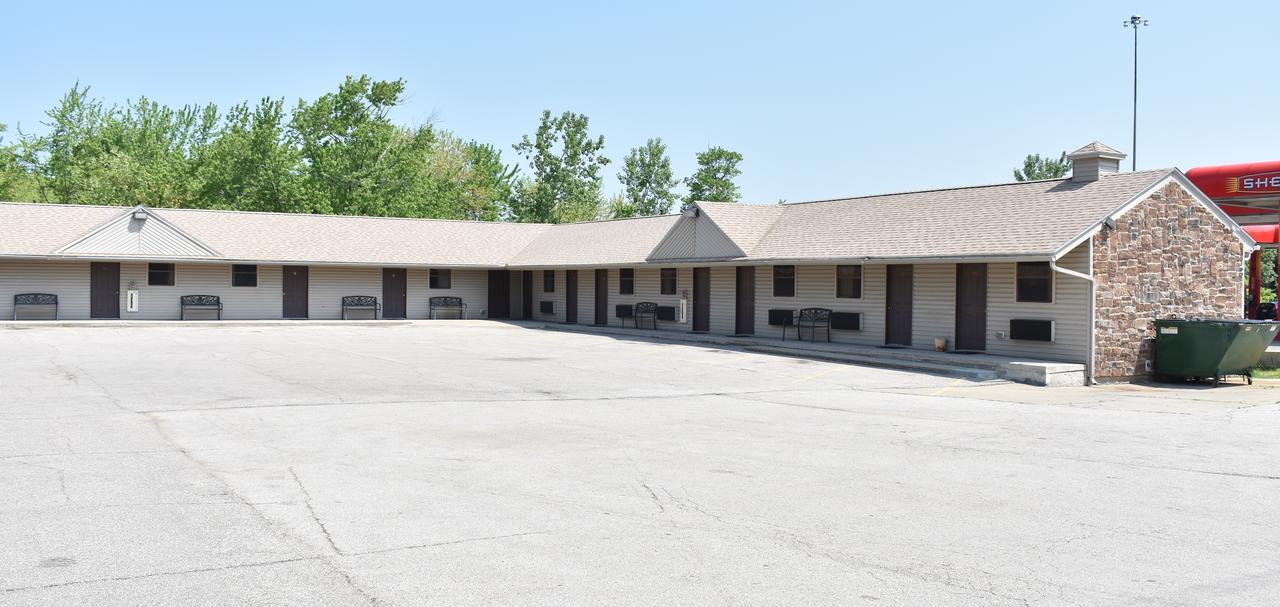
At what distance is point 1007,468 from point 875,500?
7.24 ft

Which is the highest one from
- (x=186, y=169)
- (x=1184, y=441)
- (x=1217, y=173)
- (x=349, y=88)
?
(x=349, y=88)

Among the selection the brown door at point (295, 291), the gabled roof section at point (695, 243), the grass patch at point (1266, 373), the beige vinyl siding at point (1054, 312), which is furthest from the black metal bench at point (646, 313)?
the grass patch at point (1266, 373)

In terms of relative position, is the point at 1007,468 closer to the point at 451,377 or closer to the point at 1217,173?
the point at 451,377

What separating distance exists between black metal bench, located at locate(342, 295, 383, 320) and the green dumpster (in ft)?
84.3

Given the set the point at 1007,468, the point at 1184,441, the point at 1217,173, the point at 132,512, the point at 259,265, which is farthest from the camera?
the point at 259,265

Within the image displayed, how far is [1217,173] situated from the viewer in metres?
26.6

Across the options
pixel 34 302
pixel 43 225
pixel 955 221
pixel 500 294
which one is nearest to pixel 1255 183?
pixel 955 221

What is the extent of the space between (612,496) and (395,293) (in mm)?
30371

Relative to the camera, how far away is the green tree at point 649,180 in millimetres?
75938

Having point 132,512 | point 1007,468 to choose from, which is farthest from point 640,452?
point 132,512

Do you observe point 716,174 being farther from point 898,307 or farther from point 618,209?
point 898,307

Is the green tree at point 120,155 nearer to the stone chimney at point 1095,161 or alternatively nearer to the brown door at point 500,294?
the brown door at point 500,294

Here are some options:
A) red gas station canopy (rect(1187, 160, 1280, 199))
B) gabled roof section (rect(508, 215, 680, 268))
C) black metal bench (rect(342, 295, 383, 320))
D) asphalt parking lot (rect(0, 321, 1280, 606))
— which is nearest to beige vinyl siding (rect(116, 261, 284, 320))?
black metal bench (rect(342, 295, 383, 320))

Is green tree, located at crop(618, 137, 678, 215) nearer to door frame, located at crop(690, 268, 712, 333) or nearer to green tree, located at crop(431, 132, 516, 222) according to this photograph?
green tree, located at crop(431, 132, 516, 222)
